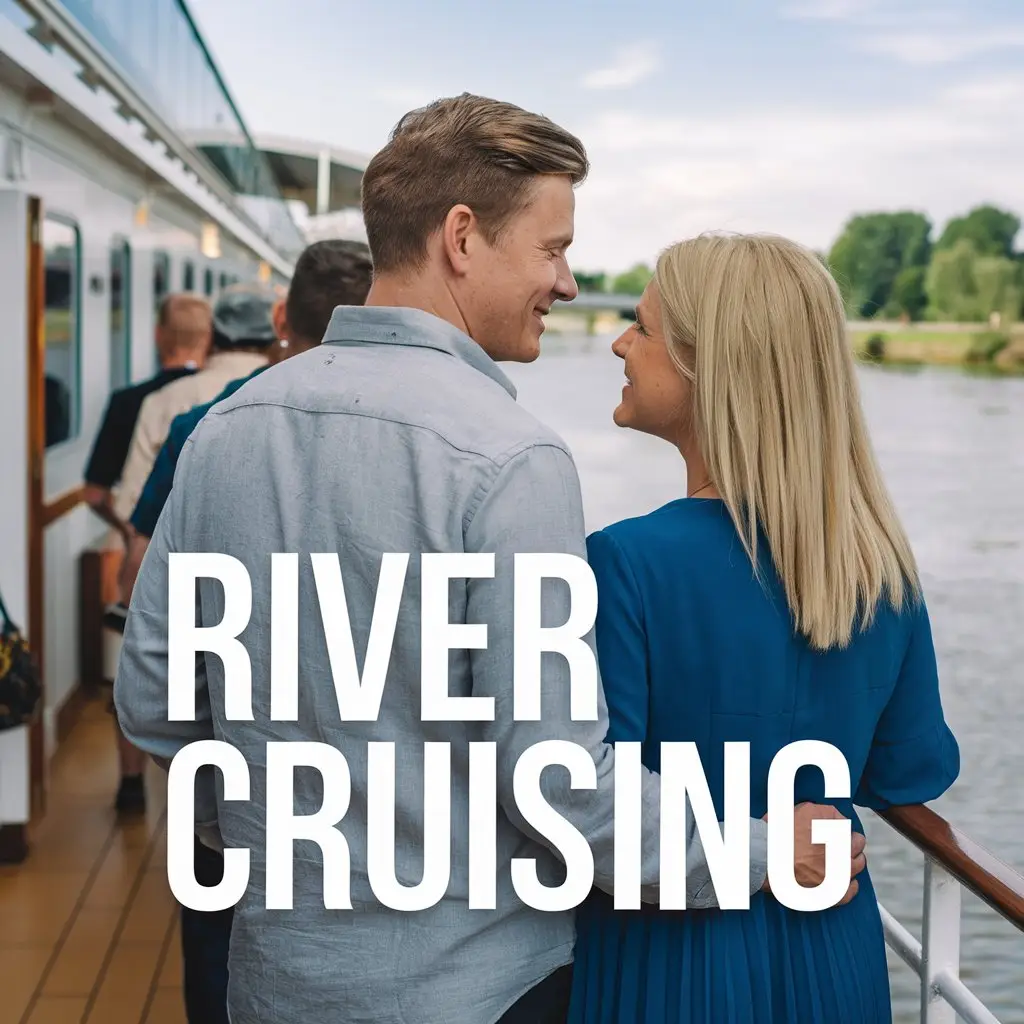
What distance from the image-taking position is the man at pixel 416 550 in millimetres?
1335

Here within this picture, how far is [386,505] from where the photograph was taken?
1.35m

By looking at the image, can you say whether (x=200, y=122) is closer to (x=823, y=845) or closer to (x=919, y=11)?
(x=823, y=845)

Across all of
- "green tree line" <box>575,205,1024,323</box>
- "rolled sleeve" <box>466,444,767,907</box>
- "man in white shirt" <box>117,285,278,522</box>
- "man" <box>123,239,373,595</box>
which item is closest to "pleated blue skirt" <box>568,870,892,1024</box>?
"rolled sleeve" <box>466,444,767,907</box>

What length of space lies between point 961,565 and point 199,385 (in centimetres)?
2053

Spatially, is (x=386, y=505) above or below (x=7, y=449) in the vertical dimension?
above

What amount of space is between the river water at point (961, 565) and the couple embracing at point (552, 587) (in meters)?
0.19

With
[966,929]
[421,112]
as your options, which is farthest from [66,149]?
[966,929]

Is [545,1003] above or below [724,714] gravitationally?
below

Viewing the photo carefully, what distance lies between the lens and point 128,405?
199 inches

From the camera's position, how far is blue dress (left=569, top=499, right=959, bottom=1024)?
148cm

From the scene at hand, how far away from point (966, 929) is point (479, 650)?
25.1ft

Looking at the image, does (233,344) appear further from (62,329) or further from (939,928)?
(939,928)

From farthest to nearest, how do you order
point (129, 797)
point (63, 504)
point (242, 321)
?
point (63, 504), point (129, 797), point (242, 321)

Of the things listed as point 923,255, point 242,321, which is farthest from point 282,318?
point 923,255
